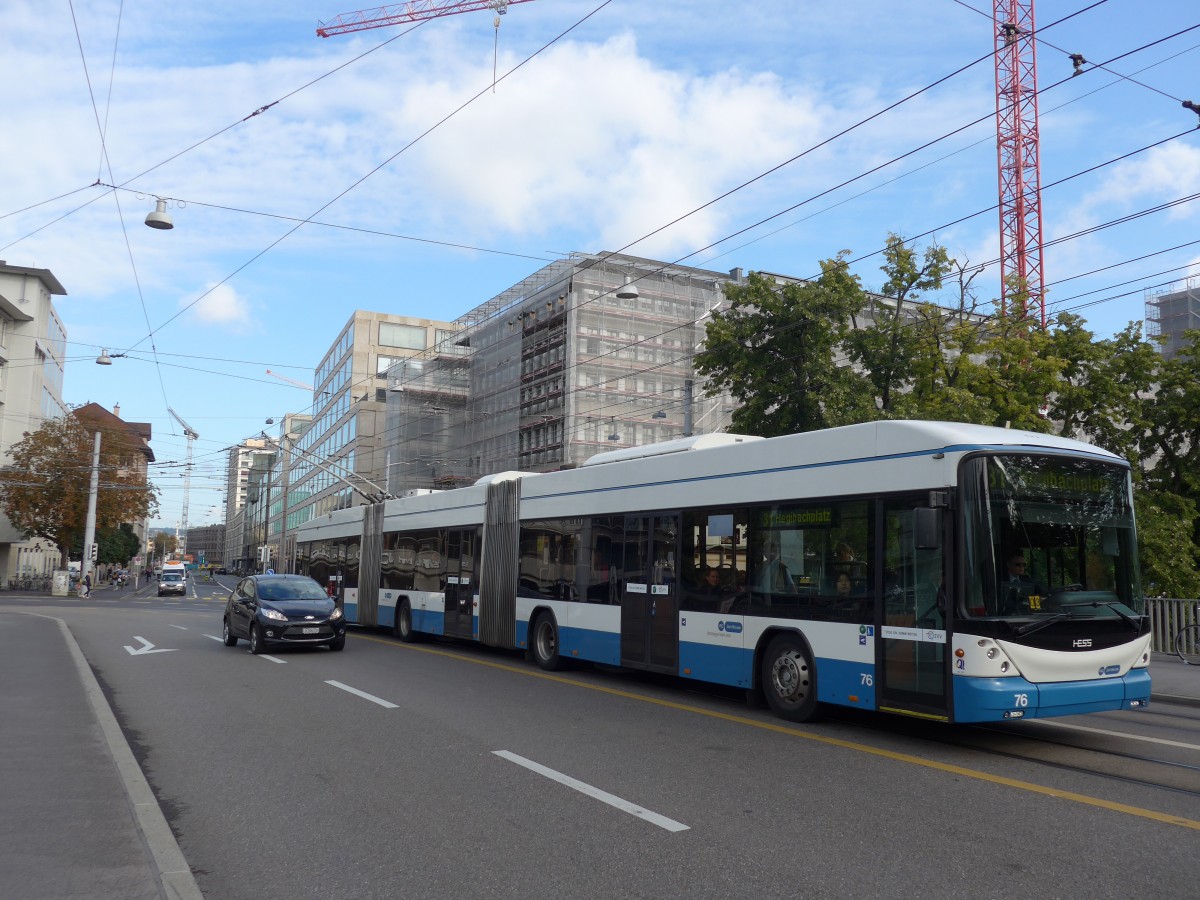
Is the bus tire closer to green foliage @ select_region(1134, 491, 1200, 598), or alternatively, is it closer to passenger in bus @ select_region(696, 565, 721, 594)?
passenger in bus @ select_region(696, 565, 721, 594)

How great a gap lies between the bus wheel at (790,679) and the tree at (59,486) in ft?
188

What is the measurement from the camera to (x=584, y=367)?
194 ft

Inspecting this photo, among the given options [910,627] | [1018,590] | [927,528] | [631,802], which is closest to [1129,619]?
[1018,590]

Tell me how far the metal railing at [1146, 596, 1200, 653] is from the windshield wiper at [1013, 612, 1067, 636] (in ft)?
40.7

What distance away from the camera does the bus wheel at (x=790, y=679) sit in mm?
10539

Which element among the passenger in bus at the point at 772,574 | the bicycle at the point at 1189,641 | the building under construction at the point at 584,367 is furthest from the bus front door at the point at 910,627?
the building under construction at the point at 584,367

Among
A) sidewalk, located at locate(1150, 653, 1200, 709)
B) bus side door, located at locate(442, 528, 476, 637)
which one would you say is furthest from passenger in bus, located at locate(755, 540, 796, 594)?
bus side door, located at locate(442, 528, 476, 637)

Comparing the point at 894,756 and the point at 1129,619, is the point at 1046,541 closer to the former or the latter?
the point at 1129,619

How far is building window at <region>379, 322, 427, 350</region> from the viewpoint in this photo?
→ 90.9 meters

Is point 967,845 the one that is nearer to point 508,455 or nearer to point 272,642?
point 272,642

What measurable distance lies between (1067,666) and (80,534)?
7056cm

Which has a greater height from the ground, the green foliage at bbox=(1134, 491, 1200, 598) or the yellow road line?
the green foliage at bbox=(1134, 491, 1200, 598)

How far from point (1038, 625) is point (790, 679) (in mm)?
2836

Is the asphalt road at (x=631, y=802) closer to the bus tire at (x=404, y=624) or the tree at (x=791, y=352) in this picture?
the bus tire at (x=404, y=624)
